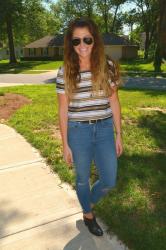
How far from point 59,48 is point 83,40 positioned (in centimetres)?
5552

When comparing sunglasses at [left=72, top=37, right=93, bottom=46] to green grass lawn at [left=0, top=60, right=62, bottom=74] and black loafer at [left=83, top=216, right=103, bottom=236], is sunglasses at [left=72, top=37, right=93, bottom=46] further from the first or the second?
green grass lawn at [left=0, top=60, right=62, bottom=74]

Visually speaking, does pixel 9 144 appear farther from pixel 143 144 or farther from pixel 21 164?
pixel 143 144

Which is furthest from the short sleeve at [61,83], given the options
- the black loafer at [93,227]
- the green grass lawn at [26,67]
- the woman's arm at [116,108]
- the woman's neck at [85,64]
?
the green grass lawn at [26,67]

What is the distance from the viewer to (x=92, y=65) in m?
3.28

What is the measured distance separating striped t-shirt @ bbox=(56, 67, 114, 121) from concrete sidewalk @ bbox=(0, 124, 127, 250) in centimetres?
124

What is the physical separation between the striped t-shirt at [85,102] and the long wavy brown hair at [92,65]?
43 mm

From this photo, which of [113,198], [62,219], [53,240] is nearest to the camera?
[53,240]

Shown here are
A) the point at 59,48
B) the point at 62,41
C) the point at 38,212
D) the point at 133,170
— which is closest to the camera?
the point at 38,212

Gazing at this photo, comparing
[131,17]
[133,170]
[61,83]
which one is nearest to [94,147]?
[61,83]

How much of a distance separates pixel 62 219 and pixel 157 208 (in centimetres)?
108

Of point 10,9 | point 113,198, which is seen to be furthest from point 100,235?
point 10,9

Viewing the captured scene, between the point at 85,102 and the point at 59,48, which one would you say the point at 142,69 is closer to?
the point at 59,48

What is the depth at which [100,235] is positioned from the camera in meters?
3.72

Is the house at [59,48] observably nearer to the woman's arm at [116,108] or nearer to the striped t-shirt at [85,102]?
the woman's arm at [116,108]
